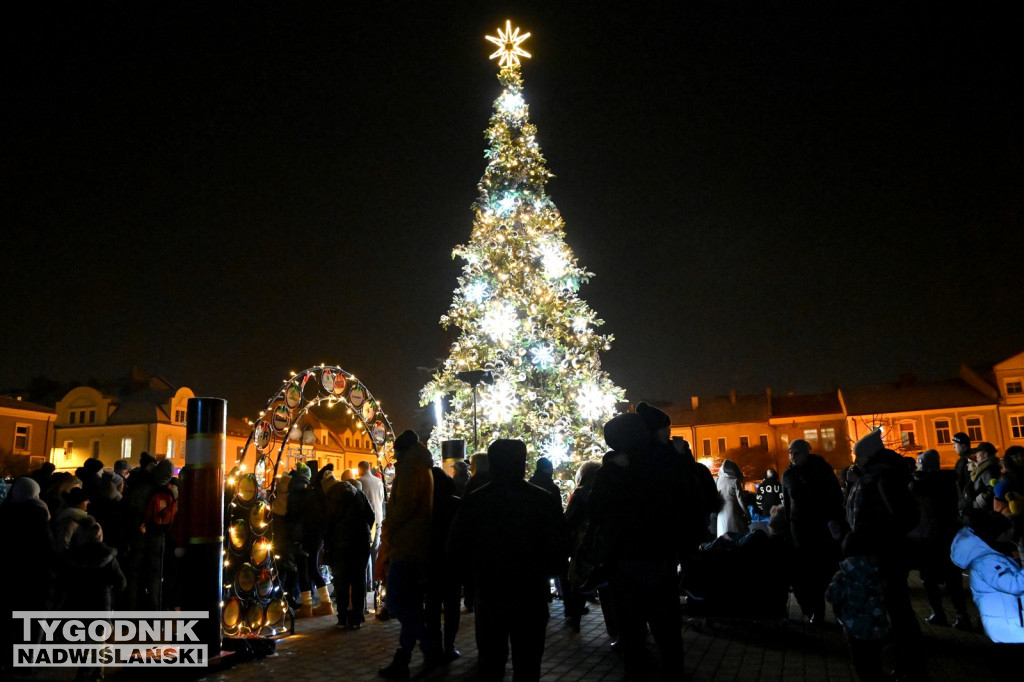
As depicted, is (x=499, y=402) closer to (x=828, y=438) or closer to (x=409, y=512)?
(x=409, y=512)

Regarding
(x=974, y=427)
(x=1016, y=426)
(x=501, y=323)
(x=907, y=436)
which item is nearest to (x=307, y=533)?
(x=501, y=323)

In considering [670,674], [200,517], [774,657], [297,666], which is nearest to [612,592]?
[670,674]

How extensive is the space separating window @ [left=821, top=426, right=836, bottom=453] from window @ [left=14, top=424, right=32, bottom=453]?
5745cm

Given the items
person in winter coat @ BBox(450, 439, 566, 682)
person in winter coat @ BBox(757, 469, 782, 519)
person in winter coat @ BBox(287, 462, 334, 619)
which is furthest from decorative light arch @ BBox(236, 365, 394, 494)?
person in winter coat @ BBox(757, 469, 782, 519)

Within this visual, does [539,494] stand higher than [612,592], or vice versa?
[539,494]

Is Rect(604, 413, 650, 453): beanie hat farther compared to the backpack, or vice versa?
the backpack

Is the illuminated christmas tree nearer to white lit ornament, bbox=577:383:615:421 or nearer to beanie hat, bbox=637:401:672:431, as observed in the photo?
white lit ornament, bbox=577:383:615:421

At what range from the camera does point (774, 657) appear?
269 inches

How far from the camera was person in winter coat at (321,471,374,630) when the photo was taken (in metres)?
9.23

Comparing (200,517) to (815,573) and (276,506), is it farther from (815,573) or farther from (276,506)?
(815,573)

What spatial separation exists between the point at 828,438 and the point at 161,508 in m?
57.8

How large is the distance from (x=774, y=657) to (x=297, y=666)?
4.51 m

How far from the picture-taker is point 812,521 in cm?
844

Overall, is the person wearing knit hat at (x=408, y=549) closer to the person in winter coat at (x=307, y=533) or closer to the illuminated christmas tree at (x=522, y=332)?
the person in winter coat at (x=307, y=533)
